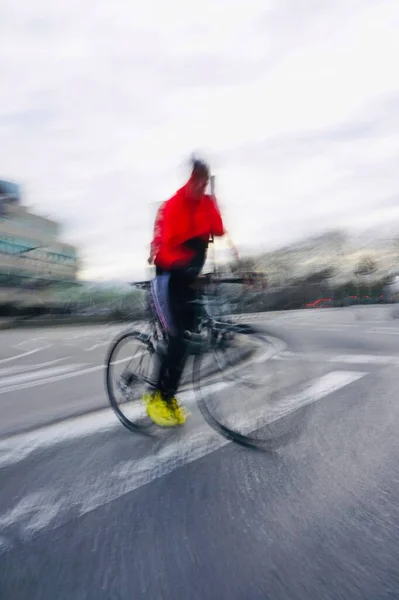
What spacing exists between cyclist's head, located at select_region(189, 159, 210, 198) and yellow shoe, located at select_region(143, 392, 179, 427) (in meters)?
1.52

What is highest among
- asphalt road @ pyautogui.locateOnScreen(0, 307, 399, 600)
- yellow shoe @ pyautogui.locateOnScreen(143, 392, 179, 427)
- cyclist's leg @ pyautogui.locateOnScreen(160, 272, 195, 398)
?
cyclist's leg @ pyautogui.locateOnScreen(160, 272, 195, 398)

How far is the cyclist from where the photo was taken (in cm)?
374

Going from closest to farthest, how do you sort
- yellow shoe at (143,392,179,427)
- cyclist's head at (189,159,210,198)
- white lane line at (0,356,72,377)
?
cyclist's head at (189,159,210,198), yellow shoe at (143,392,179,427), white lane line at (0,356,72,377)

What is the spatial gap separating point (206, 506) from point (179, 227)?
5.91 feet

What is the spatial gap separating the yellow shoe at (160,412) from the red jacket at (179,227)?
3.41 feet

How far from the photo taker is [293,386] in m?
4.20

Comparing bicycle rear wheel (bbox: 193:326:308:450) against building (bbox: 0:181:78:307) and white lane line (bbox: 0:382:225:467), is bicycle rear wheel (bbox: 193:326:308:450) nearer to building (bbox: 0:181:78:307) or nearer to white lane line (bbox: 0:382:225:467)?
white lane line (bbox: 0:382:225:467)

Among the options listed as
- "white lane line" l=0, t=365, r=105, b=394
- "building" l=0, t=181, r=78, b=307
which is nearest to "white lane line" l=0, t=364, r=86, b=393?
"white lane line" l=0, t=365, r=105, b=394

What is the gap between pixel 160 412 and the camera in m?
4.14

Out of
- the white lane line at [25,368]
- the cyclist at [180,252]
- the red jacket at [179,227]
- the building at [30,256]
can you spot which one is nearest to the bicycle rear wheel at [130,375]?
the cyclist at [180,252]

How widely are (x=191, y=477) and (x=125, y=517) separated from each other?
1.95ft

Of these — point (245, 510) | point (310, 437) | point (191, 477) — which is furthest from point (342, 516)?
point (310, 437)

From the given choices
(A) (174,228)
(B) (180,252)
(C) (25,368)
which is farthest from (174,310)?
(C) (25,368)

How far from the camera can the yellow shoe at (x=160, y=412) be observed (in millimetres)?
4146
